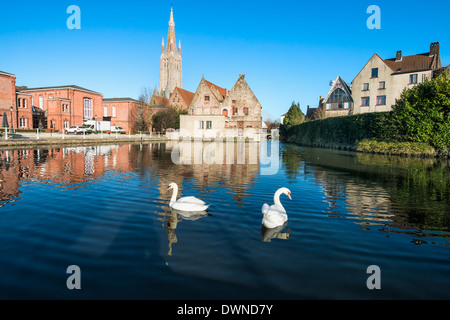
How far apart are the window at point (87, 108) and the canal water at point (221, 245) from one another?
55263 millimetres

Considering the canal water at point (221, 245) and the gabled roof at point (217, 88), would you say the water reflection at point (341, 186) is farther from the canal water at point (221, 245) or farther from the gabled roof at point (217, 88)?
the gabled roof at point (217, 88)

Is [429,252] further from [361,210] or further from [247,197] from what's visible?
[247,197]

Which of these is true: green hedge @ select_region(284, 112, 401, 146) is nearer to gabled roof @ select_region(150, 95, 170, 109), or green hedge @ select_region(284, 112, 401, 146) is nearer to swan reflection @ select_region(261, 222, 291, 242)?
swan reflection @ select_region(261, 222, 291, 242)

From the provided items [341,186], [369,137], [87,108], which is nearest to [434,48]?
[369,137]

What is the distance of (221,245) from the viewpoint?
555 centimetres

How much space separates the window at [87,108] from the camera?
60.4m

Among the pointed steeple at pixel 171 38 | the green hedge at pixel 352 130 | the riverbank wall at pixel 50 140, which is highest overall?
the pointed steeple at pixel 171 38

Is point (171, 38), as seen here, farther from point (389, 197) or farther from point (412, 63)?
point (389, 197)

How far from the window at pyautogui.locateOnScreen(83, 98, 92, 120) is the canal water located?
2176 inches

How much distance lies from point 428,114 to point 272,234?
27131 millimetres

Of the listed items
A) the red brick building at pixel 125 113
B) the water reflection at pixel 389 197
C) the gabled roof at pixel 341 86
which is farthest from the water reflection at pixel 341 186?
the red brick building at pixel 125 113

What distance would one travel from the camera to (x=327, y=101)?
196ft

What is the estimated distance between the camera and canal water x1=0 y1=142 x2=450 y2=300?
4168mm
